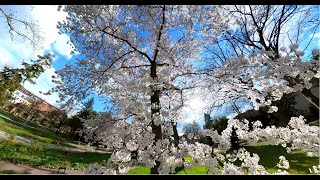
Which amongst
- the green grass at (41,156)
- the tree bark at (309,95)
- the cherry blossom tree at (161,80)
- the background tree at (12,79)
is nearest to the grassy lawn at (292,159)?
the tree bark at (309,95)

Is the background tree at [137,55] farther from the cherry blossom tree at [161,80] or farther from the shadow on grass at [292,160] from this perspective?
the shadow on grass at [292,160]

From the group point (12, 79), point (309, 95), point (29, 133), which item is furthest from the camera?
point (29, 133)

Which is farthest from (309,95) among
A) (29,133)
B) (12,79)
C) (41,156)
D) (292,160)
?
(29,133)

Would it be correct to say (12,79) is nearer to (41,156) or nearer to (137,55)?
(41,156)

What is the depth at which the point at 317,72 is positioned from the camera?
2.53 metres

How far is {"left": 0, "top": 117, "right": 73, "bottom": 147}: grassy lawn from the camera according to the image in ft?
18.3

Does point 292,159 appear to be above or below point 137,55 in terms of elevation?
below

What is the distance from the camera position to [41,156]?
5887 mm

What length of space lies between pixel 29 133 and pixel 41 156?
952mm

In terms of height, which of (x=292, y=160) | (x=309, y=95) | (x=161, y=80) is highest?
(x=309, y=95)

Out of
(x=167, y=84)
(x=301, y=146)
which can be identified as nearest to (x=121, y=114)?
(x=167, y=84)

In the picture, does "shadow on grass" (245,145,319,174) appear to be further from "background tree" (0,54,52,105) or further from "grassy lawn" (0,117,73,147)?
"background tree" (0,54,52,105)

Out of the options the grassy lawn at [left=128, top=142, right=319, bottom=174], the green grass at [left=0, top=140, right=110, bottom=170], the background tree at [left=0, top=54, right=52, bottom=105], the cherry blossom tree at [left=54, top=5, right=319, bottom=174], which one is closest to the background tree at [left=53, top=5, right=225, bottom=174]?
the cherry blossom tree at [left=54, top=5, right=319, bottom=174]
